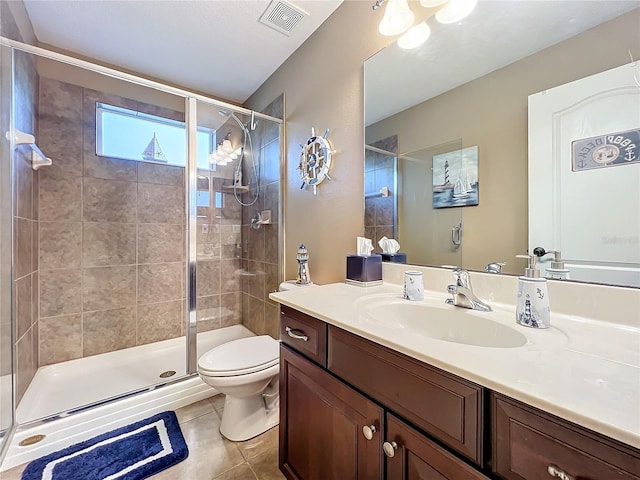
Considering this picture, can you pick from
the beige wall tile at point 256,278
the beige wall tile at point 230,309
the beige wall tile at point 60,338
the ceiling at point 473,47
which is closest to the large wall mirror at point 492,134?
the ceiling at point 473,47

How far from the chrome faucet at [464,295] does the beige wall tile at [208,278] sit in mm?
1730

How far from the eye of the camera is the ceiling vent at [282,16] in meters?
1.53

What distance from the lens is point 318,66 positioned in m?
1.72

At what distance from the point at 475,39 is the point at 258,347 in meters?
1.83

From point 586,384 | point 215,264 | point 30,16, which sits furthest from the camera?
point 215,264

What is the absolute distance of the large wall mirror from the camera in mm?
725

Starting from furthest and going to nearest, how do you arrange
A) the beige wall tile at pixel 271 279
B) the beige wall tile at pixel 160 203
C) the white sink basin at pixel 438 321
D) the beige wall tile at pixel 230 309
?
the beige wall tile at pixel 230 309 < the beige wall tile at pixel 160 203 < the beige wall tile at pixel 271 279 < the white sink basin at pixel 438 321

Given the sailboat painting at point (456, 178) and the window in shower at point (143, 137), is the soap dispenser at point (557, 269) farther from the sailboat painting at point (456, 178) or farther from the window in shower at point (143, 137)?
the window in shower at point (143, 137)

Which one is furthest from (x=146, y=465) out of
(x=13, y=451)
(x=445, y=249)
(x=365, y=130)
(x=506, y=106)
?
(x=506, y=106)

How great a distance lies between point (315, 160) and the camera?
5.61ft

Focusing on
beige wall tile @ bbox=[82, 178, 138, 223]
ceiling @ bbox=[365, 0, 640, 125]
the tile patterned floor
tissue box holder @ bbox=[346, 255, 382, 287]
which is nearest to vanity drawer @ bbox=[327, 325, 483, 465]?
tissue box holder @ bbox=[346, 255, 382, 287]

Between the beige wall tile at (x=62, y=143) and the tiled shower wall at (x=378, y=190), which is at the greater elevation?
the beige wall tile at (x=62, y=143)

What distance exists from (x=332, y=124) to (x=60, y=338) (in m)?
2.45

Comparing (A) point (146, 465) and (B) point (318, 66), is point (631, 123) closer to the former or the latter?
(B) point (318, 66)
